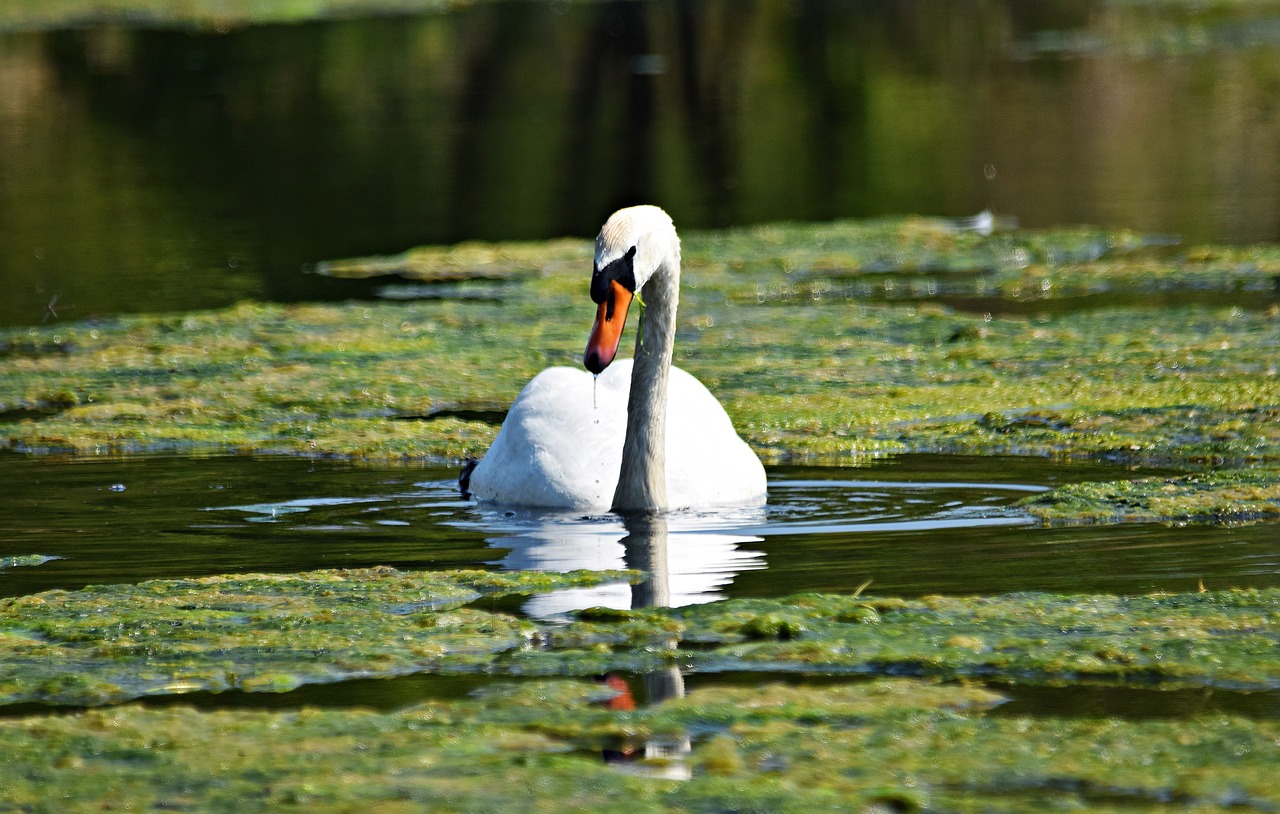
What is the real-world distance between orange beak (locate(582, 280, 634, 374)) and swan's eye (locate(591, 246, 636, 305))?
19 mm

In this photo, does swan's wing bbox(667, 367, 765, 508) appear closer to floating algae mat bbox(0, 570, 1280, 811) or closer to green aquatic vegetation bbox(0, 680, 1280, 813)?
floating algae mat bbox(0, 570, 1280, 811)

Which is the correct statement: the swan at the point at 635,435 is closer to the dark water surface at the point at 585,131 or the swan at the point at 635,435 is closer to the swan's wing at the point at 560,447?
the swan's wing at the point at 560,447

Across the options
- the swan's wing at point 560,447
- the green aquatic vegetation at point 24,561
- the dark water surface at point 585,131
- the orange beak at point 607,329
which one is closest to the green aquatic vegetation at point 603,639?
the green aquatic vegetation at point 24,561

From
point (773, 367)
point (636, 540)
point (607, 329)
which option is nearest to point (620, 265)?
point (607, 329)

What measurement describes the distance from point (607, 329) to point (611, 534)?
865 millimetres

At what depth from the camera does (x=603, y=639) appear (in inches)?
215

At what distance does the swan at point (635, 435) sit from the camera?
296 inches

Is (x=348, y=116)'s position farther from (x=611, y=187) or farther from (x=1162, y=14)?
(x=1162, y=14)

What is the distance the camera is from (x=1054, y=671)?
16.3ft

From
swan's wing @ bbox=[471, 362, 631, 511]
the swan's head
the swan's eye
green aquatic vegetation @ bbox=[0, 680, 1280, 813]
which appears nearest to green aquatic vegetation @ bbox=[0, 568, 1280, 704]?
green aquatic vegetation @ bbox=[0, 680, 1280, 813]

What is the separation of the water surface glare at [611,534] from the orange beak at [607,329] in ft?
2.15

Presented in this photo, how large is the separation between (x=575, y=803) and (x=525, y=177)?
1981 centimetres

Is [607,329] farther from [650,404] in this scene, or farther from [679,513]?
[679,513]

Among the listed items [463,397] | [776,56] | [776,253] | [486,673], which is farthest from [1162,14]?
[486,673]
